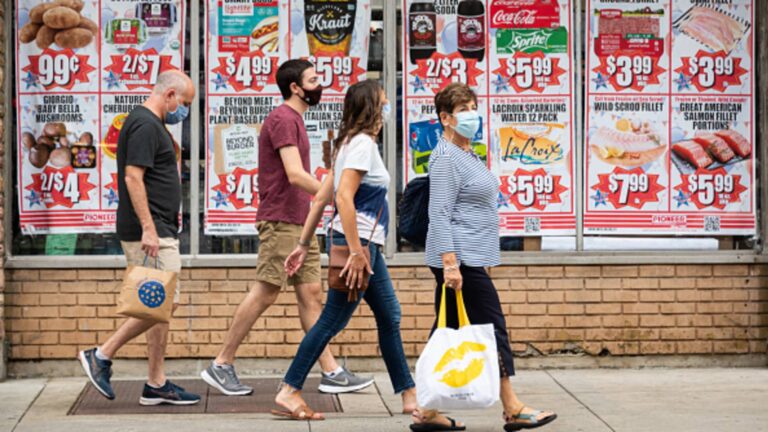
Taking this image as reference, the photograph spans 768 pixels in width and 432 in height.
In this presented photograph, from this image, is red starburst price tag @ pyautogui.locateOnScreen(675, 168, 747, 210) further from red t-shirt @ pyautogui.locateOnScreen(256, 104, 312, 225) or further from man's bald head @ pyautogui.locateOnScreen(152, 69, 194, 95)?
man's bald head @ pyautogui.locateOnScreen(152, 69, 194, 95)

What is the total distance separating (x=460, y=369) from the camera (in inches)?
243

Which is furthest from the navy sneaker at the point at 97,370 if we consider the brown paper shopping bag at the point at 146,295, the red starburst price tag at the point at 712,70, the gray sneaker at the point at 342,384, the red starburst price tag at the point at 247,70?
the red starburst price tag at the point at 712,70

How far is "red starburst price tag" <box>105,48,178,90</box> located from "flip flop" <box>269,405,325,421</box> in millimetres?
2616

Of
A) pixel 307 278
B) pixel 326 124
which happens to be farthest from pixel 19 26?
pixel 307 278

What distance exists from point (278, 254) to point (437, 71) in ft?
6.13

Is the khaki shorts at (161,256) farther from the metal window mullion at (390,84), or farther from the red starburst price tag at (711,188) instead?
the red starburst price tag at (711,188)

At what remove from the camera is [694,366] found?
8.75 meters

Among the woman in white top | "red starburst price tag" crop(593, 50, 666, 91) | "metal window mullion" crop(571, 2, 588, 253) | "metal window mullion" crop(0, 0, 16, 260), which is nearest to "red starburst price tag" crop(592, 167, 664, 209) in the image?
"metal window mullion" crop(571, 2, 588, 253)

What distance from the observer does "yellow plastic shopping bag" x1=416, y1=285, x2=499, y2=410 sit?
6.16 m

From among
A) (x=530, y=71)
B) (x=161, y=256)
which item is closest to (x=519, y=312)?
(x=530, y=71)

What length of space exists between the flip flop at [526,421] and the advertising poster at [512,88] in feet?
7.87

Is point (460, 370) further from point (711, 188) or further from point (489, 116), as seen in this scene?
point (711, 188)

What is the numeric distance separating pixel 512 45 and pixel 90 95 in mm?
2739

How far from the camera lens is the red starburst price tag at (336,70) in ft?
28.2
